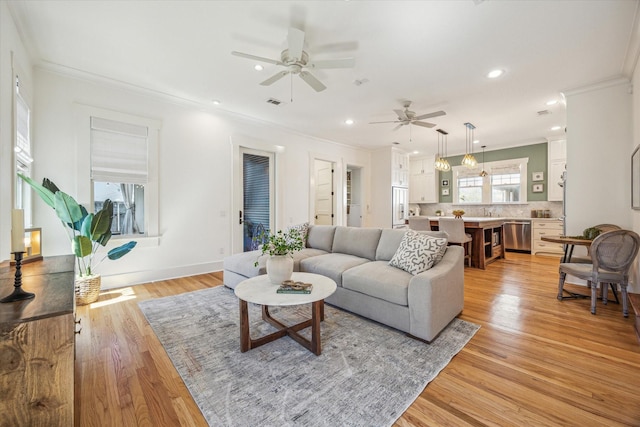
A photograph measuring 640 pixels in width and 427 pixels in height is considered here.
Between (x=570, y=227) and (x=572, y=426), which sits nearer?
(x=572, y=426)

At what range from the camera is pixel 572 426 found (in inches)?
55.4

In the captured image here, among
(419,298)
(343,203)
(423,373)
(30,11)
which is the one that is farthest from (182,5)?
(343,203)

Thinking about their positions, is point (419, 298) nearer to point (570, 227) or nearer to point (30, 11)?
point (570, 227)

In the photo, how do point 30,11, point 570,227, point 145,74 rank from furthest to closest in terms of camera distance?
point 570,227
point 145,74
point 30,11

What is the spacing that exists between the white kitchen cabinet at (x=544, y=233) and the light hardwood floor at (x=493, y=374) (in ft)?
12.3

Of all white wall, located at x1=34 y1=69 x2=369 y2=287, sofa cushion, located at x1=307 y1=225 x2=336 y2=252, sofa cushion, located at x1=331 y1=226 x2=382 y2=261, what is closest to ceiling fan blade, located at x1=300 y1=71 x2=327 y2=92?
sofa cushion, located at x1=331 y1=226 x2=382 y2=261

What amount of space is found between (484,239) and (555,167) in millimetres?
3132

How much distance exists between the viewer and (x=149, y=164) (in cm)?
398

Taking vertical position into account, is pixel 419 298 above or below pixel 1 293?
below

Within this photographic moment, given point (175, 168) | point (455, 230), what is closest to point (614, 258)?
point (455, 230)

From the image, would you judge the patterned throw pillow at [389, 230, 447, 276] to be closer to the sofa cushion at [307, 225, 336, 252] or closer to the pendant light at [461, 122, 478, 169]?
the sofa cushion at [307, 225, 336, 252]

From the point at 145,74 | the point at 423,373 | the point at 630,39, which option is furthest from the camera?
the point at 145,74

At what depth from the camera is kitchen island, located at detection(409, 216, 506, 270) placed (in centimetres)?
488

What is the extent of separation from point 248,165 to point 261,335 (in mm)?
3675
